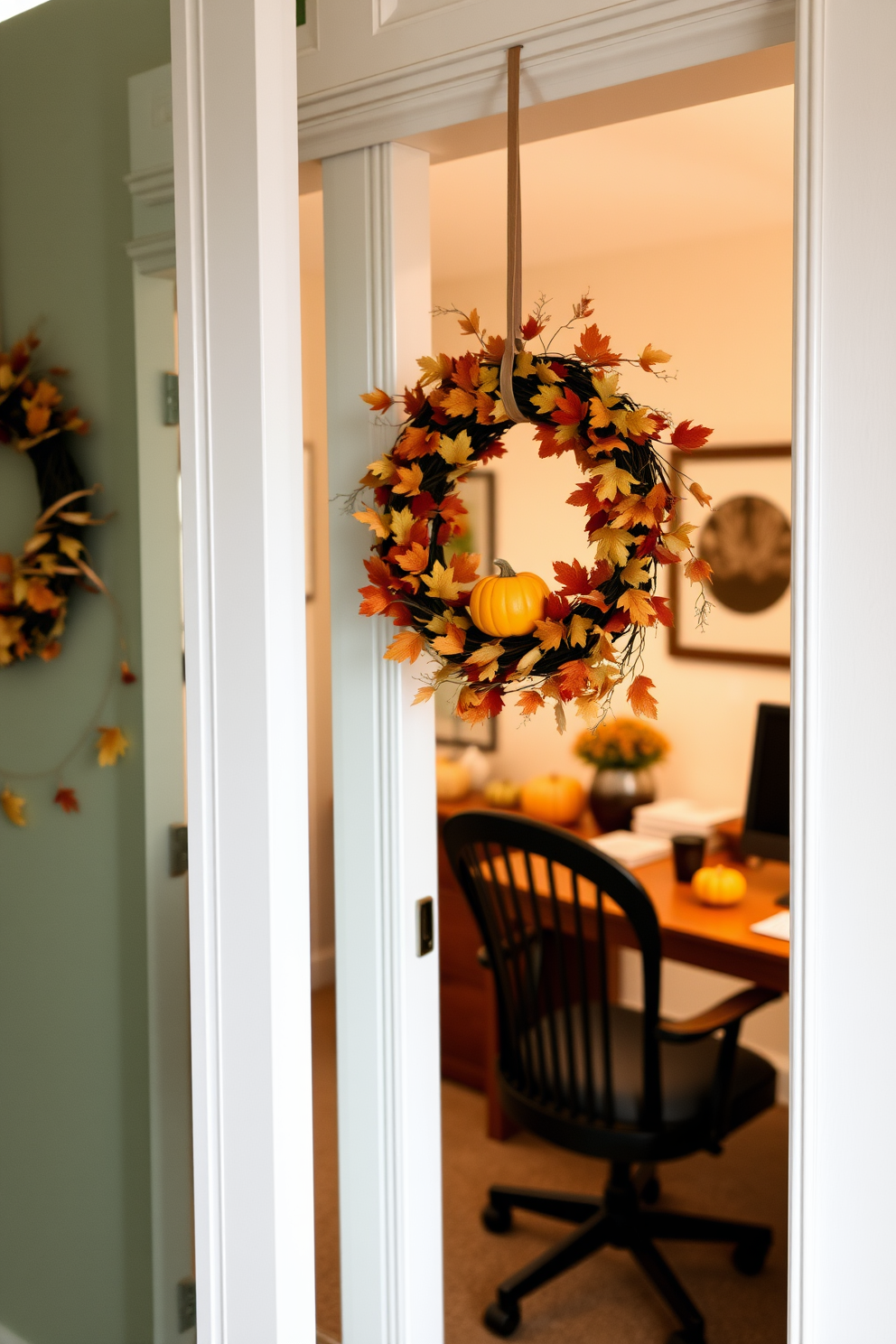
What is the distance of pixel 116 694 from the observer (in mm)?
1335

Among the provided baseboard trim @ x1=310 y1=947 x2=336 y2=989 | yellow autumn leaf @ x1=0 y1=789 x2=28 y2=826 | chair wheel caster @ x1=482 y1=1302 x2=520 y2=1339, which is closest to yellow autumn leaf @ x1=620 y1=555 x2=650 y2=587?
yellow autumn leaf @ x1=0 y1=789 x2=28 y2=826

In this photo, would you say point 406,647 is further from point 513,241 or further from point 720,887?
point 720,887

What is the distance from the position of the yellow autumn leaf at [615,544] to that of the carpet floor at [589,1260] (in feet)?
4.56

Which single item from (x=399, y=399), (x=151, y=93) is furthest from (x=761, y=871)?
(x=151, y=93)

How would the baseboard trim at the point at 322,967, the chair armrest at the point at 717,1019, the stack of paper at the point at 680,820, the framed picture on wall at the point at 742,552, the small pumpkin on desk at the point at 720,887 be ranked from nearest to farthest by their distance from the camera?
the chair armrest at the point at 717,1019 < the small pumpkin on desk at the point at 720,887 < the stack of paper at the point at 680,820 < the framed picture on wall at the point at 742,552 < the baseboard trim at the point at 322,967

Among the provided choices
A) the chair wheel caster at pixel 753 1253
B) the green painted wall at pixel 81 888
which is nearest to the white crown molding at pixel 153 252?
the green painted wall at pixel 81 888

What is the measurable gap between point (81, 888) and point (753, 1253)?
1.74 meters

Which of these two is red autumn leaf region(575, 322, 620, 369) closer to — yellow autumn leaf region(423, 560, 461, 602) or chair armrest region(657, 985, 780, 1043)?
yellow autumn leaf region(423, 560, 461, 602)

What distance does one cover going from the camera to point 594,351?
1178mm

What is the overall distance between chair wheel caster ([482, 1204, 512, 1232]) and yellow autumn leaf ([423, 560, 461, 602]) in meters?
1.78

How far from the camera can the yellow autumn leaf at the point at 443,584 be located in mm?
1230

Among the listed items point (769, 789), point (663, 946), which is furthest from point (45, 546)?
point (769, 789)

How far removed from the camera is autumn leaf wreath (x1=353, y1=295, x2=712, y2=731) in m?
1.15

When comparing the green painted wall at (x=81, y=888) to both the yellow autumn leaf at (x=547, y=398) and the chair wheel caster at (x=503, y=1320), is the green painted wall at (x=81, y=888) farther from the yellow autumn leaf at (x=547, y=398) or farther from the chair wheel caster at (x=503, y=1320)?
the chair wheel caster at (x=503, y=1320)
